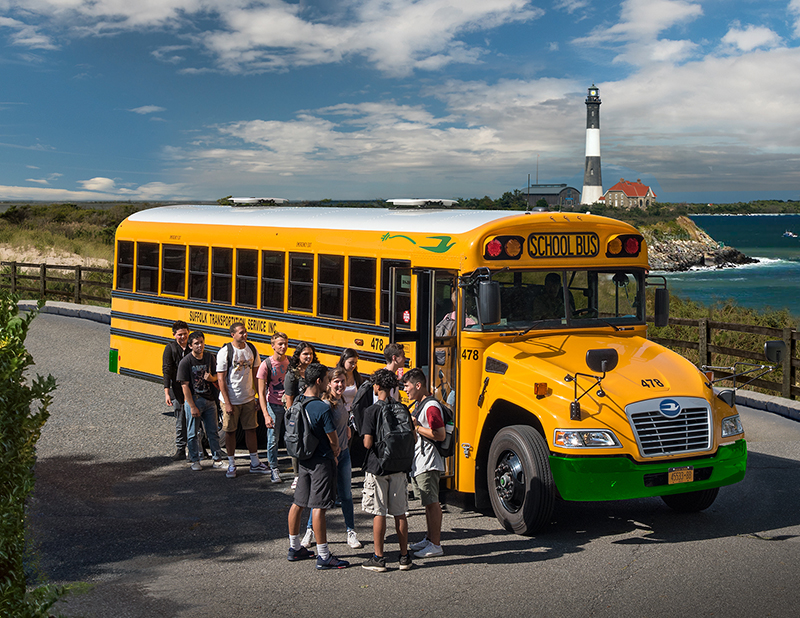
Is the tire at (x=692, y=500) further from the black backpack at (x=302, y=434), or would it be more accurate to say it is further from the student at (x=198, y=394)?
the student at (x=198, y=394)

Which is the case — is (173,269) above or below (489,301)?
above

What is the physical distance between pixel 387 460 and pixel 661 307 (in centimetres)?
404

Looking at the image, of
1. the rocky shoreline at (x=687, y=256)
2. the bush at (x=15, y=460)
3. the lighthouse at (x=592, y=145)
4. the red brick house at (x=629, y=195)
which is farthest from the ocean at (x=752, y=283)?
the red brick house at (x=629, y=195)

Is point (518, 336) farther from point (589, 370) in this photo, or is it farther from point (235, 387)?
point (235, 387)

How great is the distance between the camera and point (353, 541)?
7246 millimetres

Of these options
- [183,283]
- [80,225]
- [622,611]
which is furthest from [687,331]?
[80,225]

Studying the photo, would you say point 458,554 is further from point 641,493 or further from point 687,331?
point 687,331

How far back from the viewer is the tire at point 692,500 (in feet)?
26.0

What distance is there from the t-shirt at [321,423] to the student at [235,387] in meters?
2.99

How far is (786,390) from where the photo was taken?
42.9 ft

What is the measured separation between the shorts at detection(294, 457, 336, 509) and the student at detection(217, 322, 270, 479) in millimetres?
2908

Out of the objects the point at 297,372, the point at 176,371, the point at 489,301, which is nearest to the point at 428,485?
the point at 489,301

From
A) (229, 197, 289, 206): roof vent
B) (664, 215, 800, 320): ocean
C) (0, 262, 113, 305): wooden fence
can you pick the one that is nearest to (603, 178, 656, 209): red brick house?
(664, 215, 800, 320): ocean

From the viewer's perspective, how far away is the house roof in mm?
Result: 177375
